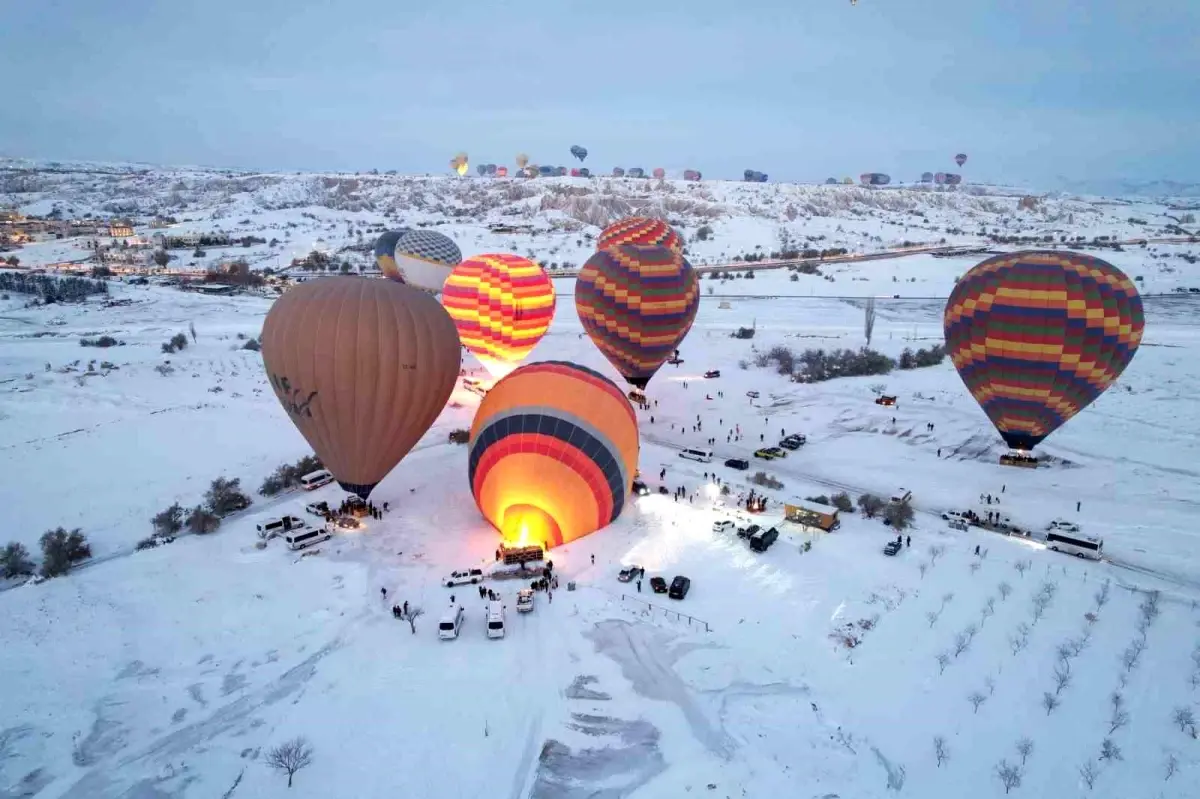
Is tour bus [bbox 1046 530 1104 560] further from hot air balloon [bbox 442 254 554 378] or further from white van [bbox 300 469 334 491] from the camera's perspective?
white van [bbox 300 469 334 491]

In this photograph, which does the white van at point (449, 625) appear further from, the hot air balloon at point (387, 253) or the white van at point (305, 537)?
the hot air balloon at point (387, 253)

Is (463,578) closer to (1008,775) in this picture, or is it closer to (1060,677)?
(1008,775)

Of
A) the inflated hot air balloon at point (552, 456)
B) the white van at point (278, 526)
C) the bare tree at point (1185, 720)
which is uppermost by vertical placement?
the inflated hot air balloon at point (552, 456)

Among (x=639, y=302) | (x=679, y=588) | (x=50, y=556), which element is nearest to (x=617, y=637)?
(x=679, y=588)

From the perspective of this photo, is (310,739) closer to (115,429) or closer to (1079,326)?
(115,429)

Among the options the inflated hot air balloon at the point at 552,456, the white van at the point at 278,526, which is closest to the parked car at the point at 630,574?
the inflated hot air balloon at the point at 552,456

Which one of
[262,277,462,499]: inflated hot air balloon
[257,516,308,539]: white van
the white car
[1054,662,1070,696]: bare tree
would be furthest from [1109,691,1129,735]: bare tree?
[257,516,308,539]: white van
